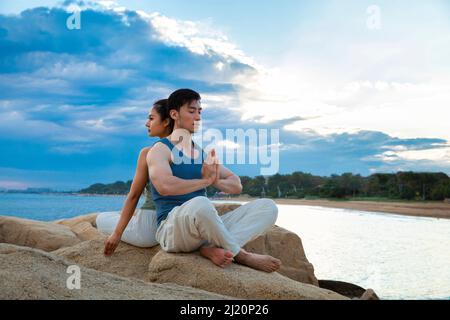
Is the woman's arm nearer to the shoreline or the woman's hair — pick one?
the woman's hair

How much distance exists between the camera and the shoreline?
104 feet

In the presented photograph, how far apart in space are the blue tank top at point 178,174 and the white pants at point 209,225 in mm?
112

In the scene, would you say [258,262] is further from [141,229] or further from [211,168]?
[141,229]

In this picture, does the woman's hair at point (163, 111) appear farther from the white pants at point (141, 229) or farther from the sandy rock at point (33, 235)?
the sandy rock at point (33, 235)

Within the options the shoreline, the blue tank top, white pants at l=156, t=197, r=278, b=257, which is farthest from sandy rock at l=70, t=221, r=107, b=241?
the shoreline

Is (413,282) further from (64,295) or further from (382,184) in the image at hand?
(382,184)

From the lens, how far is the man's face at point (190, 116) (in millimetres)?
3848

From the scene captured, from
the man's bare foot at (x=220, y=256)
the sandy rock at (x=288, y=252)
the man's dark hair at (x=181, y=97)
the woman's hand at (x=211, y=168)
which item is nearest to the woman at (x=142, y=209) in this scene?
the man's dark hair at (x=181, y=97)

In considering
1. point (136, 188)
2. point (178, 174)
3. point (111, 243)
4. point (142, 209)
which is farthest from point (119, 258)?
point (178, 174)

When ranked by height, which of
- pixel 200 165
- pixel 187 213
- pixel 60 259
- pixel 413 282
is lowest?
pixel 413 282

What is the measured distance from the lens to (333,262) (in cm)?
930

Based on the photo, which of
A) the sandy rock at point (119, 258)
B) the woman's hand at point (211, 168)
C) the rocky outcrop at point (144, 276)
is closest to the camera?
the rocky outcrop at point (144, 276)
